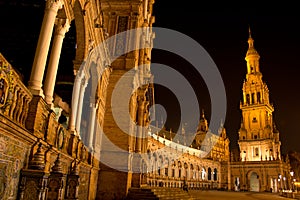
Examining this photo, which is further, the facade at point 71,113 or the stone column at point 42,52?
the stone column at point 42,52

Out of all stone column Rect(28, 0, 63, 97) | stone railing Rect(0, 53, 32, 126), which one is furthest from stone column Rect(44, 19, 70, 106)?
stone railing Rect(0, 53, 32, 126)

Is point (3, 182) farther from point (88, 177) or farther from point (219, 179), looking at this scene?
point (219, 179)

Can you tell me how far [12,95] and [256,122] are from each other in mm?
81044

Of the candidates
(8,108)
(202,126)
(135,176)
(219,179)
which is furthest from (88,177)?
(202,126)

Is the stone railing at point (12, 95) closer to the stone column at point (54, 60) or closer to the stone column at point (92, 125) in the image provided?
the stone column at point (54, 60)

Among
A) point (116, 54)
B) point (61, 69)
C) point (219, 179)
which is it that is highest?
point (116, 54)

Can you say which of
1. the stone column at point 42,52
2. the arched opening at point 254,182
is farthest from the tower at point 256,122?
the stone column at point 42,52

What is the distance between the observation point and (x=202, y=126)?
8819cm

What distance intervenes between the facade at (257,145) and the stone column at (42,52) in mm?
70815

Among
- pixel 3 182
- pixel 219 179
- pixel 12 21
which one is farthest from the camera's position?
pixel 219 179

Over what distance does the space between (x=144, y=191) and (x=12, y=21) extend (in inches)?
460

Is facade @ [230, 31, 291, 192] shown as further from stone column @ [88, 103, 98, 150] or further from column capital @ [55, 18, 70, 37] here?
column capital @ [55, 18, 70, 37]

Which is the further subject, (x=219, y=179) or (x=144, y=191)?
(x=219, y=179)

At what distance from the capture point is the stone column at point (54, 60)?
306 inches
